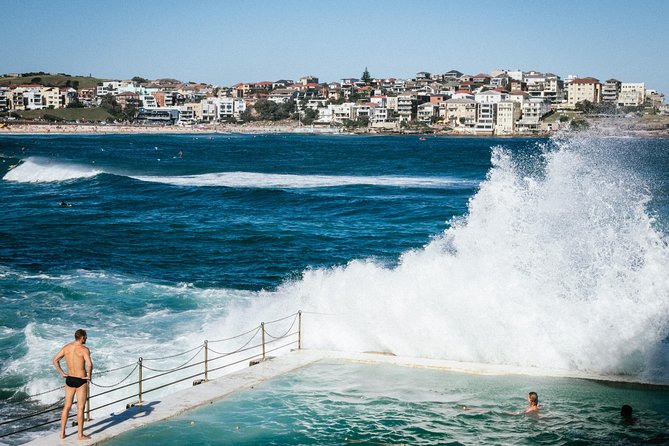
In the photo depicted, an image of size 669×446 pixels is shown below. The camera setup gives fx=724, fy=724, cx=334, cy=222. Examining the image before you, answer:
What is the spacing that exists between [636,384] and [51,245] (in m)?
25.0

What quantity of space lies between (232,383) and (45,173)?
6058cm

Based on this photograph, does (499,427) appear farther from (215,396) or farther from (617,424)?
(215,396)

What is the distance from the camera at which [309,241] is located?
3250 cm

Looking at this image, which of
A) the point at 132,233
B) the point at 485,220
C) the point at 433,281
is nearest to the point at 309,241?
the point at 132,233

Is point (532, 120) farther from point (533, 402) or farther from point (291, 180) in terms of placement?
point (533, 402)

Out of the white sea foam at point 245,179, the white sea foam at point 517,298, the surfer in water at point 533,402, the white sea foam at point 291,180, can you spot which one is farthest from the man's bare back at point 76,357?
the white sea foam at point 291,180

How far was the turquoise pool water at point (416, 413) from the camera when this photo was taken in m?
10.3

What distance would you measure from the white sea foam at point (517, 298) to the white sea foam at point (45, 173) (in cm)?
5020

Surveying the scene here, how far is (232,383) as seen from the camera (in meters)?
12.4

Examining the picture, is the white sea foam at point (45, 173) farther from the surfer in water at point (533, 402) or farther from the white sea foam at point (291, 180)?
the surfer in water at point (533, 402)

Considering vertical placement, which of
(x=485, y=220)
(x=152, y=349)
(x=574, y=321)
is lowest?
(x=152, y=349)

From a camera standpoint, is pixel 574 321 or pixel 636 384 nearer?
pixel 636 384

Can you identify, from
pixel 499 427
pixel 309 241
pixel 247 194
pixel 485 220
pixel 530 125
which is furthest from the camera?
pixel 530 125

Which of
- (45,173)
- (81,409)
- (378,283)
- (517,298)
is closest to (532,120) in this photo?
(45,173)
